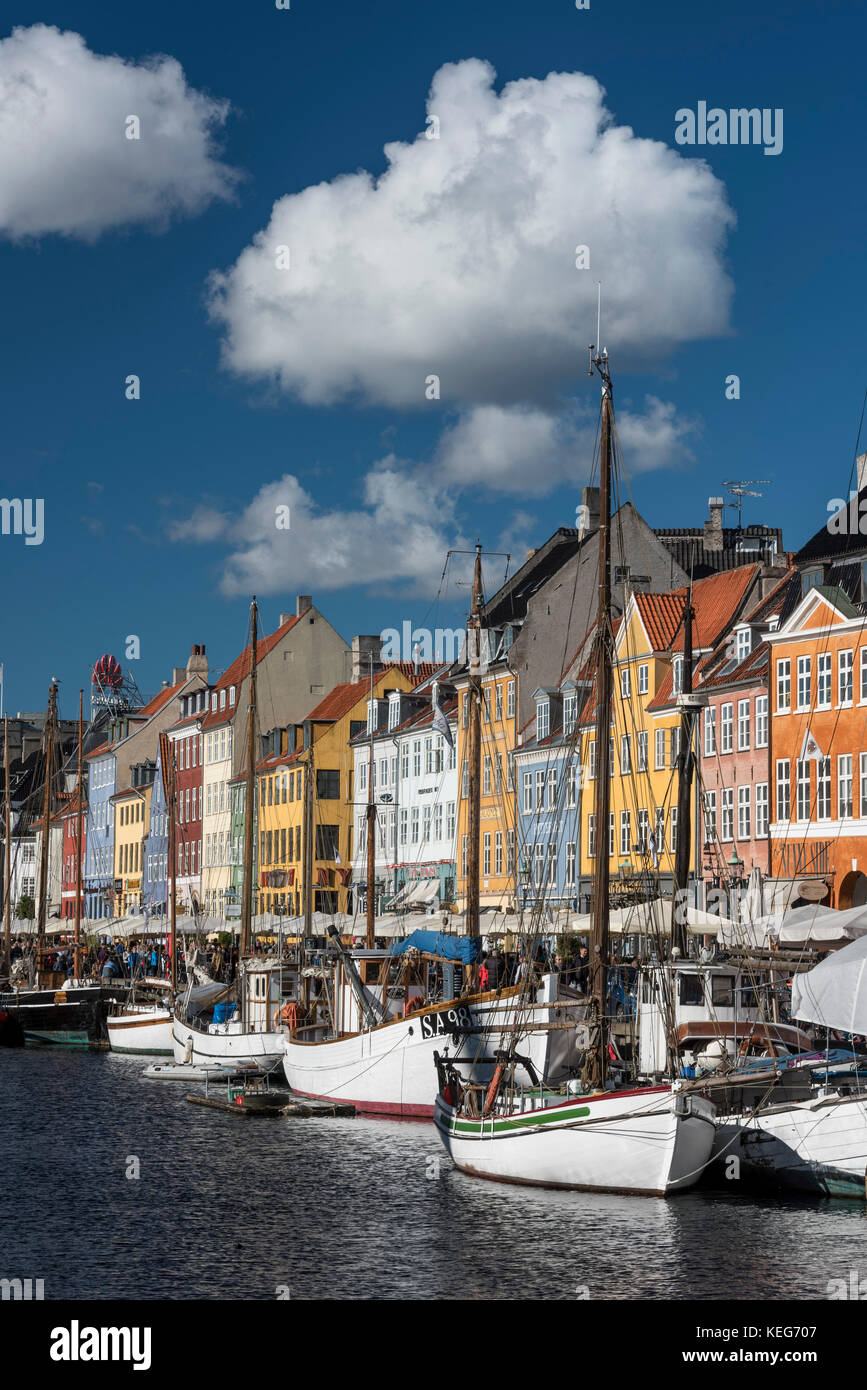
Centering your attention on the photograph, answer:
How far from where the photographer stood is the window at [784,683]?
69.6 m

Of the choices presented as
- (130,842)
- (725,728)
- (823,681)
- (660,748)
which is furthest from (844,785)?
(130,842)

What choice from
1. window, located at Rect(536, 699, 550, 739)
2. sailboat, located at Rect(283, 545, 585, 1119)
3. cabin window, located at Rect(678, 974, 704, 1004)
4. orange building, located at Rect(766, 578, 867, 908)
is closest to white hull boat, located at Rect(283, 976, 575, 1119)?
sailboat, located at Rect(283, 545, 585, 1119)

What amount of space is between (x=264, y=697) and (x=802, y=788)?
58.6 metres

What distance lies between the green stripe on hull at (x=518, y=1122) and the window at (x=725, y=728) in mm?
40445

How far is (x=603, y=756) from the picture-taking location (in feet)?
119

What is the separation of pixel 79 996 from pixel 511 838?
24634 mm

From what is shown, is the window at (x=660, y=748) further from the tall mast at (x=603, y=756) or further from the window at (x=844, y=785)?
the tall mast at (x=603, y=756)

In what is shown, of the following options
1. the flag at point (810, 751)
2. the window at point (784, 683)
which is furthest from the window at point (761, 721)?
the flag at point (810, 751)

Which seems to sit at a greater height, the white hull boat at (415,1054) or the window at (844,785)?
the window at (844,785)

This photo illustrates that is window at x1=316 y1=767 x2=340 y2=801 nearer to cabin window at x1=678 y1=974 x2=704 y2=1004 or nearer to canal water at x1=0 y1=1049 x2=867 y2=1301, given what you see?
canal water at x1=0 y1=1049 x2=867 y2=1301

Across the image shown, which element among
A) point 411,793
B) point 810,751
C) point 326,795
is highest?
point 326,795

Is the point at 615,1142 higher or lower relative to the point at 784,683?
lower

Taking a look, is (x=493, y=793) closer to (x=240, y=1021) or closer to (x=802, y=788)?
(x=802, y=788)

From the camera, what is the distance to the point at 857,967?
31.0m
